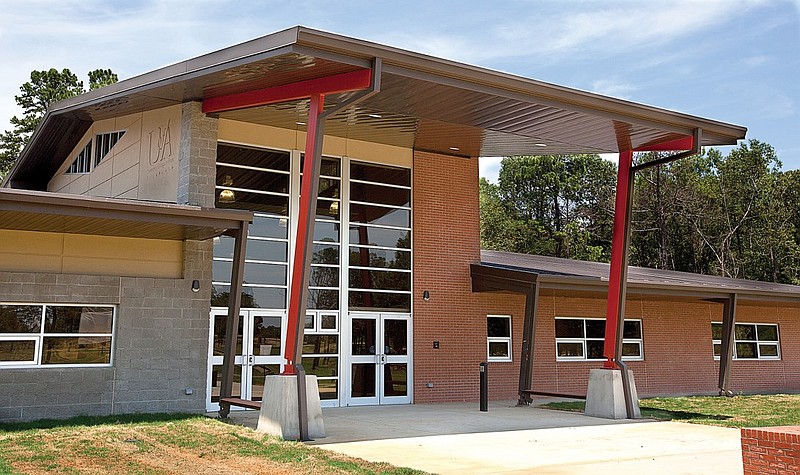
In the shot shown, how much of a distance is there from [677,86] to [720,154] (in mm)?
7903

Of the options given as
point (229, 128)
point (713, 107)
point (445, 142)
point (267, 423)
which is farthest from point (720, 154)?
point (267, 423)

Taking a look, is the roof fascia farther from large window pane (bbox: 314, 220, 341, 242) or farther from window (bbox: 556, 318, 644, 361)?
window (bbox: 556, 318, 644, 361)

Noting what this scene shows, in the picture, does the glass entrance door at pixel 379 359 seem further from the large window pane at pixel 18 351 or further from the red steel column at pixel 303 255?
the large window pane at pixel 18 351

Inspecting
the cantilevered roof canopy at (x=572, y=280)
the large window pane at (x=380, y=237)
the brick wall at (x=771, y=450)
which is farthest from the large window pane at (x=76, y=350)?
the brick wall at (x=771, y=450)

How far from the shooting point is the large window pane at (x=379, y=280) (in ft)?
54.9

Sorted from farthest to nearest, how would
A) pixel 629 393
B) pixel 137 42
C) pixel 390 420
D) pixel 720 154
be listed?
pixel 720 154
pixel 137 42
pixel 629 393
pixel 390 420

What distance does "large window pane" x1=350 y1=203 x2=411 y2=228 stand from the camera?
667 inches

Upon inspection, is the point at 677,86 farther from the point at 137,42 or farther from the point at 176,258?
the point at 176,258

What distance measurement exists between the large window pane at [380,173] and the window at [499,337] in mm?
3968

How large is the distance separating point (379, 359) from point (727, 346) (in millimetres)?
10339

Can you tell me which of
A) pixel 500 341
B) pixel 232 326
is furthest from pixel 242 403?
pixel 500 341

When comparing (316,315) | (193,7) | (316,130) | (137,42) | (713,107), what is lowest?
(316,315)

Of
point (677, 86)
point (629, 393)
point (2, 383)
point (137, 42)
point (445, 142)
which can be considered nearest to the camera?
point (2, 383)

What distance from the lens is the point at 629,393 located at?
582 inches
